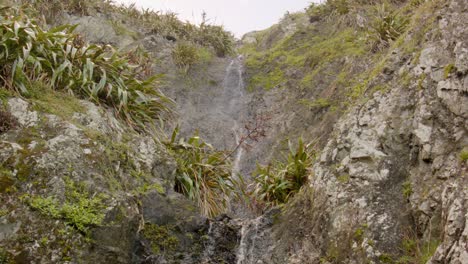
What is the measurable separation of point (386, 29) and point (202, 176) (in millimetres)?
5807

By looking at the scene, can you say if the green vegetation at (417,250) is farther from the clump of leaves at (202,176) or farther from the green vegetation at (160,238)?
the clump of leaves at (202,176)

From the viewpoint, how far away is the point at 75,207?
4.79 meters

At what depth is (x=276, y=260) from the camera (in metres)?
5.76

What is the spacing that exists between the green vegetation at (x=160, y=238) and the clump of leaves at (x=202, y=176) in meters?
0.96

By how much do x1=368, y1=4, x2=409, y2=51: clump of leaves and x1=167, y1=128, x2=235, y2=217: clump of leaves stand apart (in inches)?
203

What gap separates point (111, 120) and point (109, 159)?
3.21 feet

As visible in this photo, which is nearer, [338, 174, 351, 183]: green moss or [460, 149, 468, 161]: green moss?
[460, 149, 468, 161]: green moss

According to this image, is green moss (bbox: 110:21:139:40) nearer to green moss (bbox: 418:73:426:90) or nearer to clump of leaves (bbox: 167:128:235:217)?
clump of leaves (bbox: 167:128:235:217)

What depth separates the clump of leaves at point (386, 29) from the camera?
9.98m

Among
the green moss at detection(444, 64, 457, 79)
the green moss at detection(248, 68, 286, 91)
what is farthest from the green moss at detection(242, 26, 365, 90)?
the green moss at detection(444, 64, 457, 79)

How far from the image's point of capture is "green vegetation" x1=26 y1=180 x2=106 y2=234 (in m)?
4.65

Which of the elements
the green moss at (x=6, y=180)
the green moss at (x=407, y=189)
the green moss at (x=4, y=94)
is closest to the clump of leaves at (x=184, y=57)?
the green moss at (x=4, y=94)

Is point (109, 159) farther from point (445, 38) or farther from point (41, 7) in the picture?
point (41, 7)

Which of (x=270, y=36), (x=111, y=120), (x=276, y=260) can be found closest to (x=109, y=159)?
(x=111, y=120)
